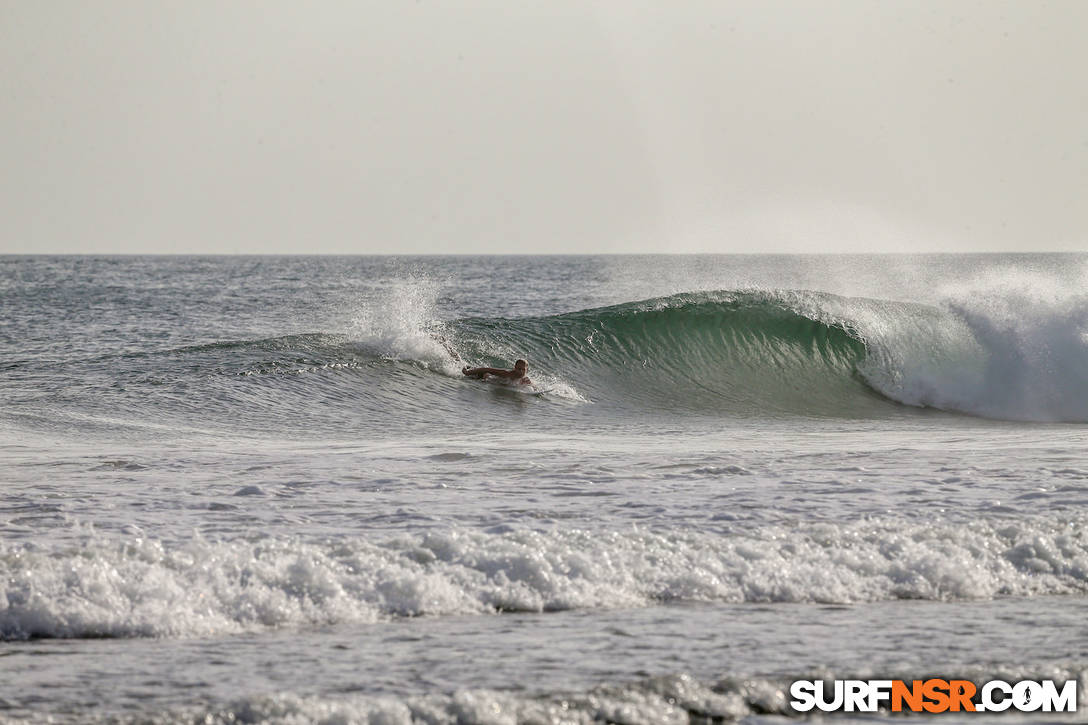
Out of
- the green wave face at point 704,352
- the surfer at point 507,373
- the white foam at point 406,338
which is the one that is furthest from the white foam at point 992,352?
the white foam at point 406,338

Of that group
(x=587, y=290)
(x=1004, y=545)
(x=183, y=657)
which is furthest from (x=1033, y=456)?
(x=587, y=290)

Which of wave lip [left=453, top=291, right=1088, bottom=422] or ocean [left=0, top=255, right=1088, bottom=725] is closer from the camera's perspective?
ocean [left=0, top=255, right=1088, bottom=725]

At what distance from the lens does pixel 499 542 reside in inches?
273

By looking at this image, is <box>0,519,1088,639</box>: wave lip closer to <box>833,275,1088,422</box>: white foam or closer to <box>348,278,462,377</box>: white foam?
<box>348,278,462,377</box>: white foam

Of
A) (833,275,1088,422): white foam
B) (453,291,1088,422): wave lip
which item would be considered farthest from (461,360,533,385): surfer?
(833,275,1088,422): white foam

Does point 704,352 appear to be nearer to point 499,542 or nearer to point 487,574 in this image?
point 499,542

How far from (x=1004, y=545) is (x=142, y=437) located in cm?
803

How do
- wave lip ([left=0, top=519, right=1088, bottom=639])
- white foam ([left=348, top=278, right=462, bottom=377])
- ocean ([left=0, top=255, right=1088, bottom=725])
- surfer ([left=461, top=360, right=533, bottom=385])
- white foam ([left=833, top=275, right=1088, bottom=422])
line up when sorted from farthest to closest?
white foam ([left=348, top=278, right=462, bottom=377]), white foam ([left=833, top=275, right=1088, bottom=422]), surfer ([left=461, top=360, right=533, bottom=385]), wave lip ([left=0, top=519, right=1088, bottom=639]), ocean ([left=0, top=255, right=1088, bottom=725])

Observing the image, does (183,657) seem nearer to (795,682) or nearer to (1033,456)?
(795,682)

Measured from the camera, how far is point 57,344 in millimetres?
22906

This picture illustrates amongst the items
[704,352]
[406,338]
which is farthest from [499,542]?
[704,352]

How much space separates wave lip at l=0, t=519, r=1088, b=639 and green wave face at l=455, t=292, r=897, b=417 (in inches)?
353

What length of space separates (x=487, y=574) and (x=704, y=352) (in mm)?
13584

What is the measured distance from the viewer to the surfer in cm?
1655
